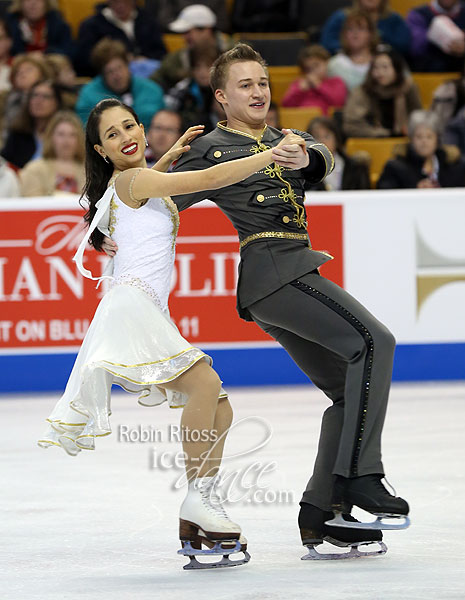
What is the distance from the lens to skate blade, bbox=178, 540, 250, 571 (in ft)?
11.1

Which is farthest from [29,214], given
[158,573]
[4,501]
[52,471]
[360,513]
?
[158,573]

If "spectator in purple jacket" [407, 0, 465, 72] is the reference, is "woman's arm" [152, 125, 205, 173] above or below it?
below

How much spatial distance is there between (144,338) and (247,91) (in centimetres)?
80

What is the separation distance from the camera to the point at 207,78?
865cm

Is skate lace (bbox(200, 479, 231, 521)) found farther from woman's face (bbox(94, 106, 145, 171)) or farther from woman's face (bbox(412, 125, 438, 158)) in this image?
woman's face (bbox(412, 125, 438, 158))

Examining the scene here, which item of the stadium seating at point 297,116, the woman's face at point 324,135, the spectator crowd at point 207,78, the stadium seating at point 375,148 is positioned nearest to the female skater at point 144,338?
the spectator crowd at point 207,78

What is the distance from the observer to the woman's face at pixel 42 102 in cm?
811

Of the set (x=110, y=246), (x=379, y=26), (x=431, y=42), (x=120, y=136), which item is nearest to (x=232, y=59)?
(x=120, y=136)

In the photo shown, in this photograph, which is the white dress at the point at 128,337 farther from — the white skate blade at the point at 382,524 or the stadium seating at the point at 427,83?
the stadium seating at the point at 427,83

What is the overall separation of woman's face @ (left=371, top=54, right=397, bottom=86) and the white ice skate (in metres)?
5.91

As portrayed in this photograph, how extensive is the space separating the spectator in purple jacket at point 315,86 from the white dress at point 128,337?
590cm

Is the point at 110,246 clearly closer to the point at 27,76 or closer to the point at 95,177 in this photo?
the point at 95,177

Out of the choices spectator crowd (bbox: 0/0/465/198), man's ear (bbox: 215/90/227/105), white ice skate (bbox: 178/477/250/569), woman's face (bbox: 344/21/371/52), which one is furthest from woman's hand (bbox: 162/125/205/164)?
woman's face (bbox: 344/21/371/52)

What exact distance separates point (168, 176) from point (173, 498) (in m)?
1.51
